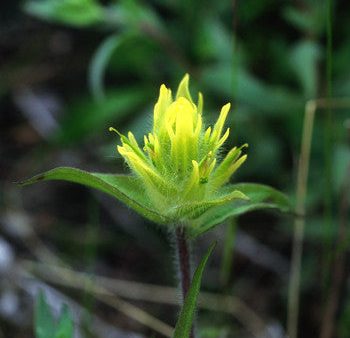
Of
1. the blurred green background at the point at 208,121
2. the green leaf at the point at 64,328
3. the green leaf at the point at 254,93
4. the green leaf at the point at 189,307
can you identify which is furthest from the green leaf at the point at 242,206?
the green leaf at the point at 254,93

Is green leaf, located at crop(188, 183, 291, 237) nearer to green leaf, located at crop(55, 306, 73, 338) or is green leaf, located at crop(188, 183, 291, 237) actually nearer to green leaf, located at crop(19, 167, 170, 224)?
green leaf, located at crop(19, 167, 170, 224)

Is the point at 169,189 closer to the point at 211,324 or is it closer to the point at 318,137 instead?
the point at 211,324

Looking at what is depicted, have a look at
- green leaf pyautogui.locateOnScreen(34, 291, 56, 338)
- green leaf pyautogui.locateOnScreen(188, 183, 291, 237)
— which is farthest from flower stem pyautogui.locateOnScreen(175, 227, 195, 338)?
green leaf pyautogui.locateOnScreen(34, 291, 56, 338)

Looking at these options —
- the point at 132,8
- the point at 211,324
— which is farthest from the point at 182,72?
the point at 211,324

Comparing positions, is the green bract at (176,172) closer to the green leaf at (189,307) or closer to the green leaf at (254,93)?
the green leaf at (189,307)

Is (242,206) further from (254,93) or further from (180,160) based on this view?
(254,93)

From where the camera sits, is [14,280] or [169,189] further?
[14,280]

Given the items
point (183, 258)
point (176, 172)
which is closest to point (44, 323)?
point (183, 258)

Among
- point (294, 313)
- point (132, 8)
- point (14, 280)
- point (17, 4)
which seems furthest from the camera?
point (17, 4)
